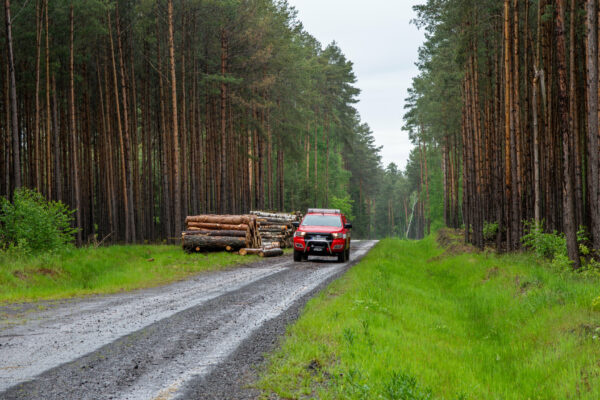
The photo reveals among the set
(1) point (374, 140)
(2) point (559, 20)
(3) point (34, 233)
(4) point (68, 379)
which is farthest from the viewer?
(1) point (374, 140)

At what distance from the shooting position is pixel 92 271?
1594 centimetres

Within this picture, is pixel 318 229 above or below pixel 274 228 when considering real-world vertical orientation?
above

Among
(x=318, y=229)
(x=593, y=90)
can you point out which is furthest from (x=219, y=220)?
(x=593, y=90)

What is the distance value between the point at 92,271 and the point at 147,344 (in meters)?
10.3

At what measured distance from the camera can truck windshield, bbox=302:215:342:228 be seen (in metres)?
21.2

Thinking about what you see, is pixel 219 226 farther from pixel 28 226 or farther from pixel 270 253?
pixel 28 226

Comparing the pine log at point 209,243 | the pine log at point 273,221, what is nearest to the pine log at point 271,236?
the pine log at point 273,221

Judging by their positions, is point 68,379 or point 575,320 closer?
point 68,379

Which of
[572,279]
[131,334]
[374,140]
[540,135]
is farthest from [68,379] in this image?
[374,140]

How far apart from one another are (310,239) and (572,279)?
11029 millimetres

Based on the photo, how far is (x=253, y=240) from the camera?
2423 cm

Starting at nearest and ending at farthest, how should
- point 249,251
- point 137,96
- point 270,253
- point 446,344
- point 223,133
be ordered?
point 446,344 → point 249,251 → point 270,253 → point 223,133 → point 137,96

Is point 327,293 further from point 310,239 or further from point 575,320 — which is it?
point 310,239

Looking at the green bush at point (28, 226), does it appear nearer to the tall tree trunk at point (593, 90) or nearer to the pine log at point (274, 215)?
the pine log at point (274, 215)
